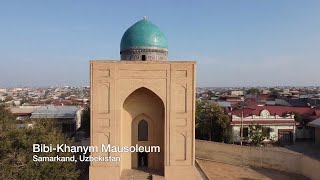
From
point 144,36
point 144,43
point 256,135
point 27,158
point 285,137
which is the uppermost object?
point 144,36

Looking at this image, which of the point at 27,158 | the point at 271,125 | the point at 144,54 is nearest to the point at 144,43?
the point at 144,54

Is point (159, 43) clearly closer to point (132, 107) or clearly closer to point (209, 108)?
point (132, 107)

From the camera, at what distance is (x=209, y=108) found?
2328 centimetres

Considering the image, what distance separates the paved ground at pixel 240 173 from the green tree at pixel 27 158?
7.02 meters

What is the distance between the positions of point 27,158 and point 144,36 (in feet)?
25.6

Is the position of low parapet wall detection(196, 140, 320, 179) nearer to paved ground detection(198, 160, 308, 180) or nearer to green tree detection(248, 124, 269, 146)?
paved ground detection(198, 160, 308, 180)

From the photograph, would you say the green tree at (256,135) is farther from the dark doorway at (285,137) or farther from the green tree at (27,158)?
the green tree at (27,158)

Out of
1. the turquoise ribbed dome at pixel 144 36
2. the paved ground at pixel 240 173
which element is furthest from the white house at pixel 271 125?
the turquoise ribbed dome at pixel 144 36

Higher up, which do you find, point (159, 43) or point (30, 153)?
point (159, 43)

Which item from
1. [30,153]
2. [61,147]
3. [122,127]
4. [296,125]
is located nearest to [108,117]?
[122,127]

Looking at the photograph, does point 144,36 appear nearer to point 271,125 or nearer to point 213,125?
point 213,125

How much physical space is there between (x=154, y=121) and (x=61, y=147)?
4416mm

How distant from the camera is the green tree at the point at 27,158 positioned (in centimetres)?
1141

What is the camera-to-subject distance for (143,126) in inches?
593
